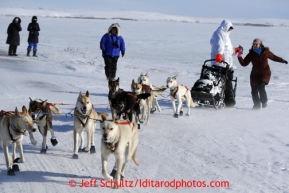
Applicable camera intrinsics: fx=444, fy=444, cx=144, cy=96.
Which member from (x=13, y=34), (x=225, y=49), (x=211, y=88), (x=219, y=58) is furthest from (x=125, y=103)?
(x=13, y=34)

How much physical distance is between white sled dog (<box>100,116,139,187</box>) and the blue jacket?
6020 mm

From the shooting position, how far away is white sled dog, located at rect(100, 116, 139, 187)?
4285 mm

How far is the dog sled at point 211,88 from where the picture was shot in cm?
888

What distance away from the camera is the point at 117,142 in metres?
4.41

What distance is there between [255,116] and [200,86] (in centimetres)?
124

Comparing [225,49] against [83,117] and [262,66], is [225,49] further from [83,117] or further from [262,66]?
[83,117]

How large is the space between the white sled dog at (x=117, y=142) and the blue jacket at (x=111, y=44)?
602 centimetres

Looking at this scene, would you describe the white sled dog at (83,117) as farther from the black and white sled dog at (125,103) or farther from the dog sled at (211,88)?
the dog sled at (211,88)

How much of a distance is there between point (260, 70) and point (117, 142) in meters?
5.69

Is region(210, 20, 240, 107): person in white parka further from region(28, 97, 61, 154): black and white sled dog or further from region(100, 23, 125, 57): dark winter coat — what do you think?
region(28, 97, 61, 154): black and white sled dog

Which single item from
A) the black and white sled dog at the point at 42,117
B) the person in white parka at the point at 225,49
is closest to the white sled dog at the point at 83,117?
the black and white sled dog at the point at 42,117

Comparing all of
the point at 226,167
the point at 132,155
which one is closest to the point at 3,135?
the point at 132,155

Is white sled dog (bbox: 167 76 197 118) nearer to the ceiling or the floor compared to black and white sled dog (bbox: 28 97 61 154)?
nearer to the ceiling

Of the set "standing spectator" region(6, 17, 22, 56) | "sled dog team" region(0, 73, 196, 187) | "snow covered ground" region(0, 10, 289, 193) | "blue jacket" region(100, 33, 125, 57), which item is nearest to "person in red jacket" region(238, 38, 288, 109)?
"snow covered ground" region(0, 10, 289, 193)
